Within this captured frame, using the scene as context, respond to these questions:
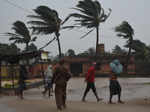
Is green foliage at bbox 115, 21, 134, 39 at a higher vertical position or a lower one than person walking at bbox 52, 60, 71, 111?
higher

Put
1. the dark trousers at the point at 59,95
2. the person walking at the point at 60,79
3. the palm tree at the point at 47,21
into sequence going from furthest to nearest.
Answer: the palm tree at the point at 47,21 < the person walking at the point at 60,79 < the dark trousers at the point at 59,95

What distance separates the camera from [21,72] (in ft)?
43.5

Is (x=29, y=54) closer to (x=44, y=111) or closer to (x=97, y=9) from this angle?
(x=44, y=111)

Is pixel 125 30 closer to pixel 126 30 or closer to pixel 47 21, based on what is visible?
pixel 126 30

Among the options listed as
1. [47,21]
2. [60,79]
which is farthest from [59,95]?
[47,21]

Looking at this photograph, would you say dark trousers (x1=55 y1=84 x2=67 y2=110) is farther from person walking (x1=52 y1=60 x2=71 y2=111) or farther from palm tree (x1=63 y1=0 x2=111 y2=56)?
palm tree (x1=63 y1=0 x2=111 y2=56)

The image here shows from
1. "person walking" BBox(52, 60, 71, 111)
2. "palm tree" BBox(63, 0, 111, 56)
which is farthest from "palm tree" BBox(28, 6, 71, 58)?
"person walking" BBox(52, 60, 71, 111)

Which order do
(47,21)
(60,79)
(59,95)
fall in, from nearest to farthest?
(59,95), (60,79), (47,21)

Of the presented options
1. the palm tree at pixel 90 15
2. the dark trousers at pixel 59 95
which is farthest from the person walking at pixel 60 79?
the palm tree at pixel 90 15

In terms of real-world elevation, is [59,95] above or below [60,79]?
below

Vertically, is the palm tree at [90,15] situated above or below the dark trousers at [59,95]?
above

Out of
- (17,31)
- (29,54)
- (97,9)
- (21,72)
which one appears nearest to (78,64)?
(97,9)

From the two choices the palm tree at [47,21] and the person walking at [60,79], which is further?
the palm tree at [47,21]

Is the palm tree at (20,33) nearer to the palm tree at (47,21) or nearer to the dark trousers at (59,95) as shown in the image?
the palm tree at (47,21)
